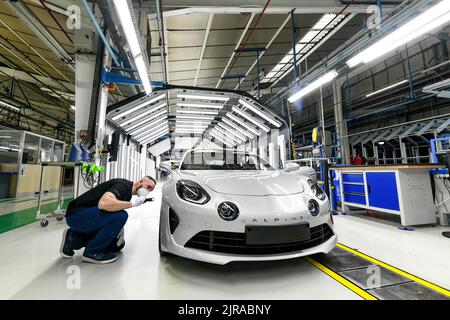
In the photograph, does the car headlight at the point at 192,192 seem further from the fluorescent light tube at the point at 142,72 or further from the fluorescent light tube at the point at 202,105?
the fluorescent light tube at the point at 202,105

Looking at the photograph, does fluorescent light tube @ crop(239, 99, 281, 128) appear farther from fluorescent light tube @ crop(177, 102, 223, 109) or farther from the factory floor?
the factory floor

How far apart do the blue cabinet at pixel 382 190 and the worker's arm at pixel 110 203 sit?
3344 millimetres

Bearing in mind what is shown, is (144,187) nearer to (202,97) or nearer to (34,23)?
(202,97)

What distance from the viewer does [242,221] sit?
1379 mm

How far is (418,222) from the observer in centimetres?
280

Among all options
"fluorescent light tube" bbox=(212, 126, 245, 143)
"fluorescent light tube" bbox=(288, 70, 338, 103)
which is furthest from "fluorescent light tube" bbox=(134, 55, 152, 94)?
"fluorescent light tube" bbox=(212, 126, 245, 143)

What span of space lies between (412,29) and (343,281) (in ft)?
10.1

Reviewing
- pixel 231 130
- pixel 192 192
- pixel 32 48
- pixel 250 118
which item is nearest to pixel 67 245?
pixel 192 192

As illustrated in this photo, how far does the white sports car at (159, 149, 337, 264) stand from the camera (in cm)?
137

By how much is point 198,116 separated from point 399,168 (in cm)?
534

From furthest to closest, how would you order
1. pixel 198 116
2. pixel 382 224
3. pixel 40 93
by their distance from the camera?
pixel 40 93, pixel 198 116, pixel 382 224

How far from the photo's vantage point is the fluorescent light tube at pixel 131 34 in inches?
82.4

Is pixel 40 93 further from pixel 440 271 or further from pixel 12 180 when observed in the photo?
pixel 440 271
